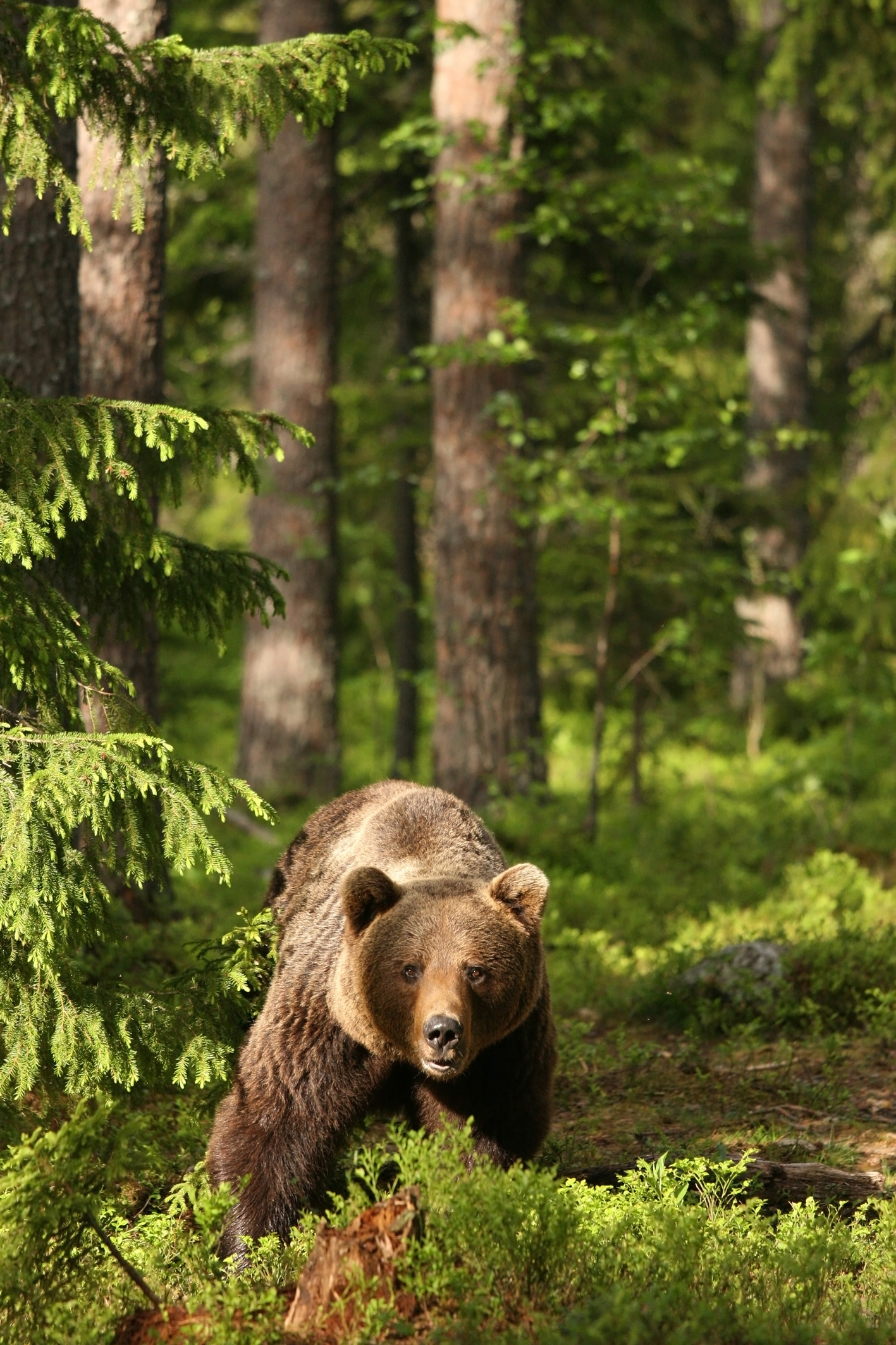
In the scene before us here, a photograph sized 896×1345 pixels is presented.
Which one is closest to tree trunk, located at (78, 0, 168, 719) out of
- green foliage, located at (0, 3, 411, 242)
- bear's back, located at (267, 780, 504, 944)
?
bear's back, located at (267, 780, 504, 944)

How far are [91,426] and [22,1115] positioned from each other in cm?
270

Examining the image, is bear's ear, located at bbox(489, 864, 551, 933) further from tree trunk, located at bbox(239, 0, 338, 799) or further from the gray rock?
tree trunk, located at bbox(239, 0, 338, 799)

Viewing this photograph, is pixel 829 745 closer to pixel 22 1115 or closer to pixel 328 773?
pixel 328 773

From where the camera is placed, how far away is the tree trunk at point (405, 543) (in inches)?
644

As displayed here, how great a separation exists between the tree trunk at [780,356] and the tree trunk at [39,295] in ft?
42.6

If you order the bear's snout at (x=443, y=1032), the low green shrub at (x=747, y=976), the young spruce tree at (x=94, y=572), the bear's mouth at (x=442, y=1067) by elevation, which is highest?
the young spruce tree at (x=94, y=572)

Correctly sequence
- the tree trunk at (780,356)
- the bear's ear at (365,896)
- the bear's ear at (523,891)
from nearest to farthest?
the bear's ear at (365,896), the bear's ear at (523,891), the tree trunk at (780,356)

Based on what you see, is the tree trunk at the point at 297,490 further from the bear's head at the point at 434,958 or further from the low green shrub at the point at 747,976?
the bear's head at the point at 434,958

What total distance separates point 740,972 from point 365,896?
3.55 metres

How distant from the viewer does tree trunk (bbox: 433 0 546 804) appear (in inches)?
448

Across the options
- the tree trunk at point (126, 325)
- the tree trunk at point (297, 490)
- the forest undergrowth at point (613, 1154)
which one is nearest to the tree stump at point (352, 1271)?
the forest undergrowth at point (613, 1154)

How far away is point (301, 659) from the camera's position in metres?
14.0

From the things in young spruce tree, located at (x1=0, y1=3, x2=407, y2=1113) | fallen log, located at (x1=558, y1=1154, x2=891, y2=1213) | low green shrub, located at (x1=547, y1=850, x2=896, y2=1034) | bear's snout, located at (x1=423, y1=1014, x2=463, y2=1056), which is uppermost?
young spruce tree, located at (x1=0, y1=3, x2=407, y2=1113)

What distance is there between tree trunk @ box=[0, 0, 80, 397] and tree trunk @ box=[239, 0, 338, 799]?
718 cm
